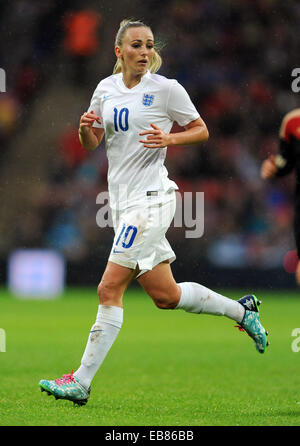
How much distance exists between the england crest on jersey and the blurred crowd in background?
9.22 m

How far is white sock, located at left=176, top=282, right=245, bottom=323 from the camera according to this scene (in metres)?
5.04

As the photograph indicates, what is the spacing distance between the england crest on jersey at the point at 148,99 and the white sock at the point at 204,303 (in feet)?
3.52

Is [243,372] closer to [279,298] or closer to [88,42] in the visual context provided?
[279,298]

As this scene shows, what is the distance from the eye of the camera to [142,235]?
4.79 metres

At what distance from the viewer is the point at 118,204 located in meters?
4.90

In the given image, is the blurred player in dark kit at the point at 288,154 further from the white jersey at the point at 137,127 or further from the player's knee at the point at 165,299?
the player's knee at the point at 165,299
